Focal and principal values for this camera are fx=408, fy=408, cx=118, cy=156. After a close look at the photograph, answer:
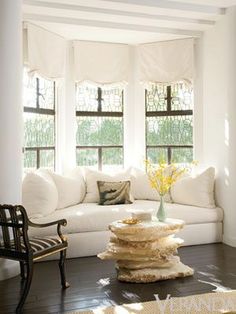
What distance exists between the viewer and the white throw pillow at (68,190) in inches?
214

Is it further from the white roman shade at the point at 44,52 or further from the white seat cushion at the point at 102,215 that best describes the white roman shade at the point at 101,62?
the white seat cushion at the point at 102,215

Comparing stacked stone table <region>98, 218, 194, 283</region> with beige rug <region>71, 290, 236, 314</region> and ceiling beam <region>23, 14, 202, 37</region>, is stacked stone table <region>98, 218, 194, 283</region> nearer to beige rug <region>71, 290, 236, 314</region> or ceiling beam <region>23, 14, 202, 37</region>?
beige rug <region>71, 290, 236, 314</region>

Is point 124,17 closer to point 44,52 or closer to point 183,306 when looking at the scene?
point 44,52

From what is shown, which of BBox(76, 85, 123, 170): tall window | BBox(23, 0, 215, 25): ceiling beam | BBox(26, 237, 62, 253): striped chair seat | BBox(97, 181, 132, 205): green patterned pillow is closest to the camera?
BBox(26, 237, 62, 253): striped chair seat

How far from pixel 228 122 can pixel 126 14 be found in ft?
6.55

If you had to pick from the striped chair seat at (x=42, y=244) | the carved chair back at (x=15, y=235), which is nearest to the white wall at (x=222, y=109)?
the striped chair seat at (x=42, y=244)

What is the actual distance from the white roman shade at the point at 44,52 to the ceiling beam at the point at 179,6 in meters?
1.21

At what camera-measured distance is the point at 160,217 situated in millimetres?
4387

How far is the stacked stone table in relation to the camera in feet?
13.1

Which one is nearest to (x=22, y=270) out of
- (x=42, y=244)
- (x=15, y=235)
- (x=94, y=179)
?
(x=42, y=244)

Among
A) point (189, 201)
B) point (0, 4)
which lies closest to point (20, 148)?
point (0, 4)

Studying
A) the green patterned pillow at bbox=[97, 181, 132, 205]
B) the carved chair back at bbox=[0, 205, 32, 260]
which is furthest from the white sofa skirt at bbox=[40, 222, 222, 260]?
the carved chair back at bbox=[0, 205, 32, 260]

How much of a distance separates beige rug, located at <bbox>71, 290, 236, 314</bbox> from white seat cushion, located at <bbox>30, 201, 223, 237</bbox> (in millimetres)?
1691

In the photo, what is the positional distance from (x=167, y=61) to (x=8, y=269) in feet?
13.2
